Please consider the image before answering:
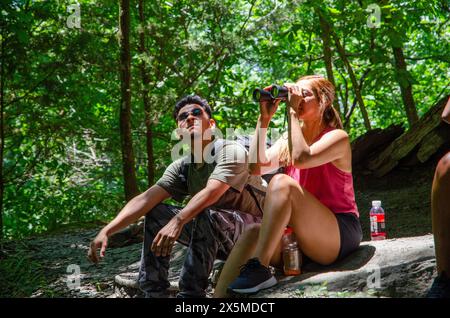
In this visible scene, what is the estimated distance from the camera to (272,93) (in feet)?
11.2

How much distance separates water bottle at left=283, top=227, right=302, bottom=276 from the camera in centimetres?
336

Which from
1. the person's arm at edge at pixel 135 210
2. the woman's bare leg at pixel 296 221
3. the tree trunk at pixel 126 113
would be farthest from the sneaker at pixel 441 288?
the tree trunk at pixel 126 113

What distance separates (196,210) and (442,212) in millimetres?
1414

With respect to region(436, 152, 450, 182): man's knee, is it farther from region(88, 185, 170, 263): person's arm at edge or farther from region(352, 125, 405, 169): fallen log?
region(352, 125, 405, 169): fallen log

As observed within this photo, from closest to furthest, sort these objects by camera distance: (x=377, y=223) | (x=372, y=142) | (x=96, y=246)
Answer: (x=96, y=246), (x=377, y=223), (x=372, y=142)

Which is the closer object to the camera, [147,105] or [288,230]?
[288,230]

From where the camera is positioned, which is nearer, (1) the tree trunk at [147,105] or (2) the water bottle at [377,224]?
(2) the water bottle at [377,224]

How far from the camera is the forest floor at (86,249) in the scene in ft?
17.6

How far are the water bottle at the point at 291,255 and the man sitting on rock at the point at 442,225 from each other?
944 mm

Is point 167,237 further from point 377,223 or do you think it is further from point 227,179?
point 377,223

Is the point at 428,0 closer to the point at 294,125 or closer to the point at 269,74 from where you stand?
the point at 294,125

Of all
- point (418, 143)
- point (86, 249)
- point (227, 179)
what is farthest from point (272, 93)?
point (418, 143)

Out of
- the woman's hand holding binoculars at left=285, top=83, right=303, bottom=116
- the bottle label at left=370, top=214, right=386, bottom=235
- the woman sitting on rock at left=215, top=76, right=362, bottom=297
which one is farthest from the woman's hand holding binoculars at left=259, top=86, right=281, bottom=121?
the bottle label at left=370, top=214, right=386, bottom=235

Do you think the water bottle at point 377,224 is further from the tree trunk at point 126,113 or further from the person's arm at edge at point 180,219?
the tree trunk at point 126,113
